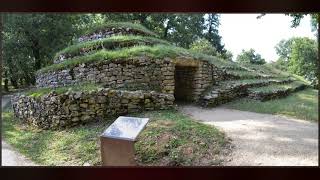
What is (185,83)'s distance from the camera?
26.5ft

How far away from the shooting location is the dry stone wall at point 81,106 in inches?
228

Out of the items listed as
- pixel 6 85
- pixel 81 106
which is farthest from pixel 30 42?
pixel 81 106

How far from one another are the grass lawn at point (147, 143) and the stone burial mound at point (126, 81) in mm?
320

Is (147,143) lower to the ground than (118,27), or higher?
lower

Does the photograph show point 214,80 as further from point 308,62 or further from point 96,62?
point 96,62

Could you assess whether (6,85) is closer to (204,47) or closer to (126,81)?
(126,81)

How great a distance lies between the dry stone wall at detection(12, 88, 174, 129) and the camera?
5781 mm

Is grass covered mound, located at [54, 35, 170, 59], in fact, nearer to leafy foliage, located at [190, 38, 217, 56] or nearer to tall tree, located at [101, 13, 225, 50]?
tall tree, located at [101, 13, 225, 50]

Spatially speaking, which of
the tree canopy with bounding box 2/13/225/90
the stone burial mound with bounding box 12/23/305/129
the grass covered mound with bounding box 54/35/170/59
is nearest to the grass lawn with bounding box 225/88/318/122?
the stone burial mound with bounding box 12/23/305/129

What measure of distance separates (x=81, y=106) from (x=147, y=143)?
166 cm

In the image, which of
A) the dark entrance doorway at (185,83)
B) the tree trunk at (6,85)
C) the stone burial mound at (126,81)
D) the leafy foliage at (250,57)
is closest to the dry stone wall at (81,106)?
the stone burial mound at (126,81)

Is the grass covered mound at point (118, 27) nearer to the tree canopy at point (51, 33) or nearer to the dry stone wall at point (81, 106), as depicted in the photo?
the tree canopy at point (51, 33)

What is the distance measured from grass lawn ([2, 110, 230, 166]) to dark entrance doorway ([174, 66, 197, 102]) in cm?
204
